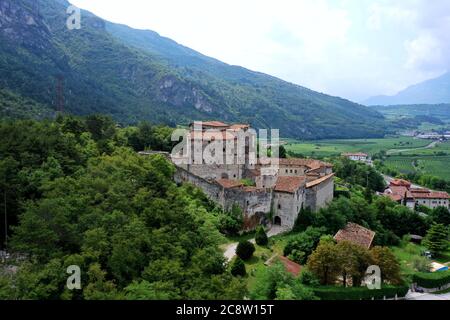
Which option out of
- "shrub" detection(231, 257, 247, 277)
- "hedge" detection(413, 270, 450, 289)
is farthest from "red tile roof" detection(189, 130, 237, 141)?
"hedge" detection(413, 270, 450, 289)

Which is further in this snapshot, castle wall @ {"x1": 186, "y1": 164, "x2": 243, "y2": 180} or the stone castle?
castle wall @ {"x1": 186, "y1": 164, "x2": 243, "y2": 180}

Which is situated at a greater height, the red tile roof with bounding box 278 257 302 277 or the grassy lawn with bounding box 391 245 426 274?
the red tile roof with bounding box 278 257 302 277

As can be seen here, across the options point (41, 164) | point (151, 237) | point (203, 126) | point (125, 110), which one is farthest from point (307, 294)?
point (125, 110)

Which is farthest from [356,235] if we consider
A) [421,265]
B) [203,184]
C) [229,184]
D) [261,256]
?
[203,184]

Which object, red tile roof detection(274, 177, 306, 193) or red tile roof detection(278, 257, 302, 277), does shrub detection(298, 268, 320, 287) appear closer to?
red tile roof detection(278, 257, 302, 277)

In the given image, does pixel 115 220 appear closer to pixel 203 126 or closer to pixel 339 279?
pixel 339 279

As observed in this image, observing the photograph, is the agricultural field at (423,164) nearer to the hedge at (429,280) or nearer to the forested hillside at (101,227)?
the hedge at (429,280)
